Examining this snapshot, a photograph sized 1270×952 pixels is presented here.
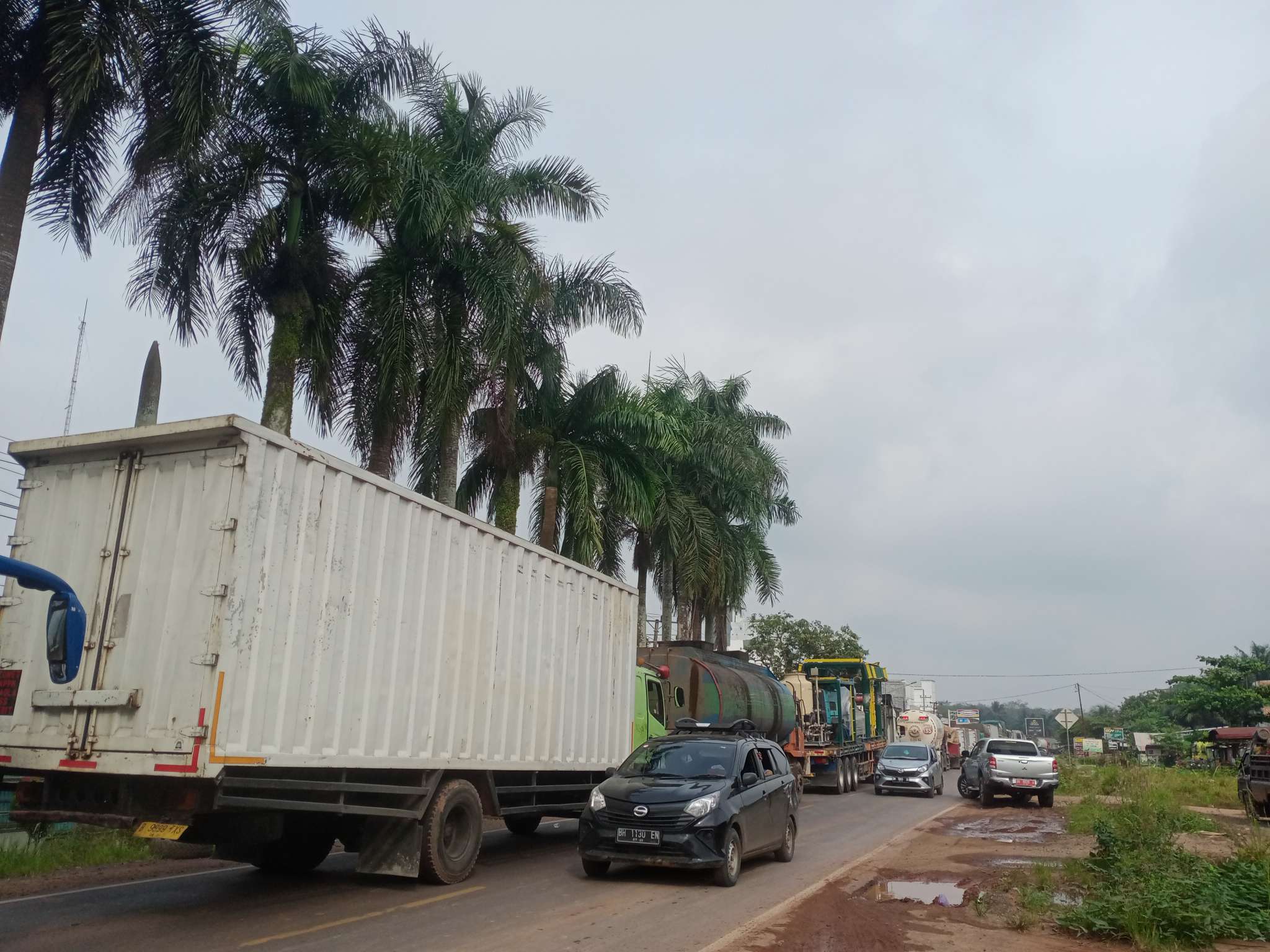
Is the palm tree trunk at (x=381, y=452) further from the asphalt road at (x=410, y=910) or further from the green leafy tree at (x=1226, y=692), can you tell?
the green leafy tree at (x=1226, y=692)

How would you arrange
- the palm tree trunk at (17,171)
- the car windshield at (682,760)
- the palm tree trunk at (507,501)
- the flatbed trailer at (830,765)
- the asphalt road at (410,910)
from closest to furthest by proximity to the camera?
1. the asphalt road at (410,910)
2. the car windshield at (682,760)
3. the palm tree trunk at (17,171)
4. the palm tree trunk at (507,501)
5. the flatbed trailer at (830,765)

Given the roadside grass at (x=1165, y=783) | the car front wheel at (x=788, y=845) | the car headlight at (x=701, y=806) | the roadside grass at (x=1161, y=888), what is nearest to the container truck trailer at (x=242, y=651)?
the car headlight at (x=701, y=806)

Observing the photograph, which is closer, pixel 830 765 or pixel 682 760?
pixel 682 760

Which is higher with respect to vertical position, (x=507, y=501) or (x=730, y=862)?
(x=507, y=501)

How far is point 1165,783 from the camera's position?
77.6 ft

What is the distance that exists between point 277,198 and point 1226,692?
52.6 meters

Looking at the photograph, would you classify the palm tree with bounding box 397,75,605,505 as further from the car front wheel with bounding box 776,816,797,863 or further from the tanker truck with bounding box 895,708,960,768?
the tanker truck with bounding box 895,708,960,768

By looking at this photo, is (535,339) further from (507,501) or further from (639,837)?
(639,837)

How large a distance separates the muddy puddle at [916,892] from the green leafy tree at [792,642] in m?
42.1

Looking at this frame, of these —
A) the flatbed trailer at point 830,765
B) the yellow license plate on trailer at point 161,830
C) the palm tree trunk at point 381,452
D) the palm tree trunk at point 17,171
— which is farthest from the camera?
the flatbed trailer at point 830,765

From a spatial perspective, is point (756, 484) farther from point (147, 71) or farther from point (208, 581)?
point (208, 581)

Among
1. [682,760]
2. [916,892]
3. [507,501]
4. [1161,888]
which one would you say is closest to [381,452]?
[507,501]

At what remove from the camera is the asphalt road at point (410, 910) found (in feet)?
24.5

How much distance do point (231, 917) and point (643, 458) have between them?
1670 cm
